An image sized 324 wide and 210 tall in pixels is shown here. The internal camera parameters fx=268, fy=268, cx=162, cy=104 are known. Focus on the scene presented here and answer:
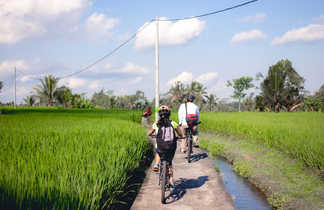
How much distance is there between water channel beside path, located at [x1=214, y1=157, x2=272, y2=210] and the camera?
530cm

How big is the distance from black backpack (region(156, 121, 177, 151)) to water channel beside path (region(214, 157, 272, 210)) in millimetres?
1918

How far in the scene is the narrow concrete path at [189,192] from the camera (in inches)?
177

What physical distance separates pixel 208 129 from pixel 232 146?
7.18 meters

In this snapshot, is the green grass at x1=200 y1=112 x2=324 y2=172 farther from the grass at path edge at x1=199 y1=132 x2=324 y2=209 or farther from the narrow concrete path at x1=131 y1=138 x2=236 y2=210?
the narrow concrete path at x1=131 y1=138 x2=236 y2=210

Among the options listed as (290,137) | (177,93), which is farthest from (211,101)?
(290,137)

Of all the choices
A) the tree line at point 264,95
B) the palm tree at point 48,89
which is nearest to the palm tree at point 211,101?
the tree line at point 264,95

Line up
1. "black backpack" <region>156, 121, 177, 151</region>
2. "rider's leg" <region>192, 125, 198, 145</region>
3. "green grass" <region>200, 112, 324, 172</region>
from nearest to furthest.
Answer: "black backpack" <region>156, 121, 177, 151</region>, "green grass" <region>200, 112, 324, 172</region>, "rider's leg" <region>192, 125, 198, 145</region>

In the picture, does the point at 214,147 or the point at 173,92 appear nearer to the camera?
the point at 214,147

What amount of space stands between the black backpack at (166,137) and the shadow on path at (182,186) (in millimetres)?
939

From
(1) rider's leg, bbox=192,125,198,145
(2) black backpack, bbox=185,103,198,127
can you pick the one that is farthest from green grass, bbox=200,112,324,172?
(2) black backpack, bbox=185,103,198,127

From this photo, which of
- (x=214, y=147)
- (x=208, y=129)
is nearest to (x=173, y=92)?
(x=208, y=129)

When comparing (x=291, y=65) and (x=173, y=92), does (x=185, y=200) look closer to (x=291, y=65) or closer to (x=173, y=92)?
(x=173, y=92)

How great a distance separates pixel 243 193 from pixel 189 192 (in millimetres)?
1559

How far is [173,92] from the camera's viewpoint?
5141 cm
